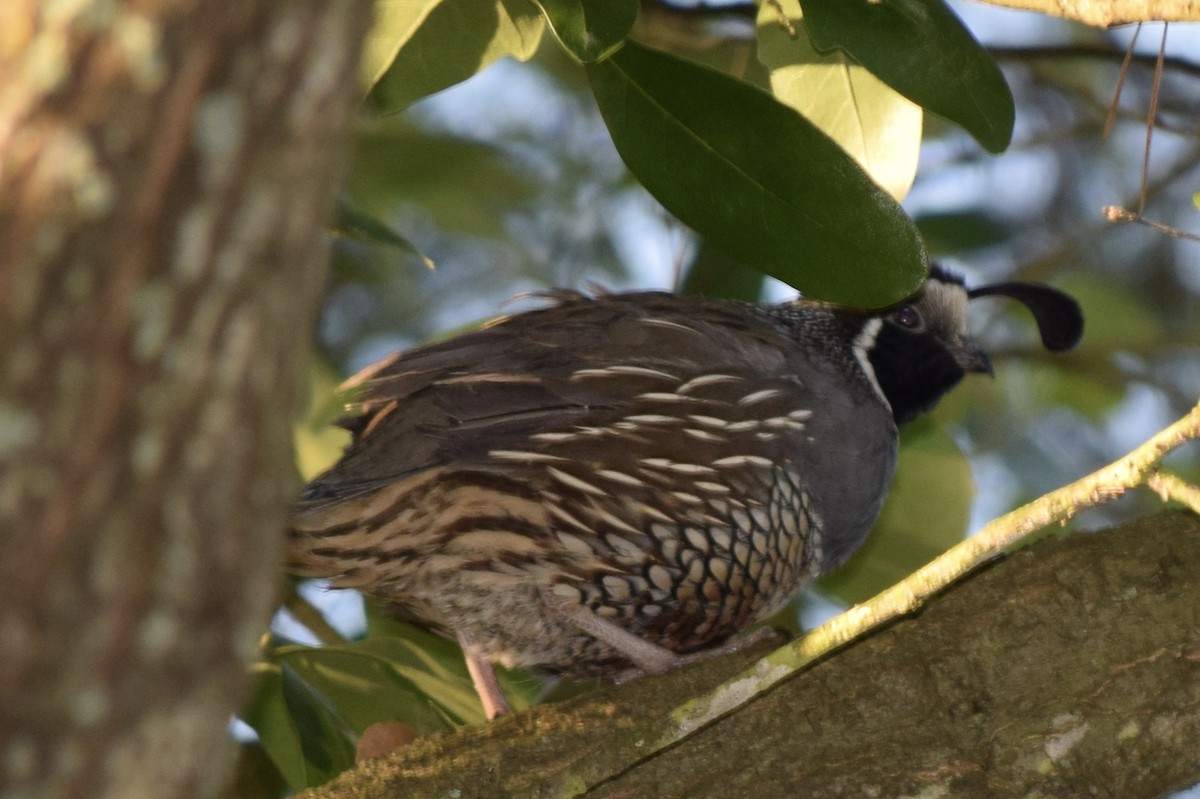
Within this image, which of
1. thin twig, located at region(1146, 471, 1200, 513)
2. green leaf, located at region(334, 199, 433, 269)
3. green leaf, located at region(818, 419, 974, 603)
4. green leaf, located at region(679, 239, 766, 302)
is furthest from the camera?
green leaf, located at region(679, 239, 766, 302)

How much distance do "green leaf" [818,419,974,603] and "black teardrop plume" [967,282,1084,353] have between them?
1.17ft

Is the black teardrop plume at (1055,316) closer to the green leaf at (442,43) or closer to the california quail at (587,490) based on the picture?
the california quail at (587,490)

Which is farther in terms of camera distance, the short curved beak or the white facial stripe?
the short curved beak

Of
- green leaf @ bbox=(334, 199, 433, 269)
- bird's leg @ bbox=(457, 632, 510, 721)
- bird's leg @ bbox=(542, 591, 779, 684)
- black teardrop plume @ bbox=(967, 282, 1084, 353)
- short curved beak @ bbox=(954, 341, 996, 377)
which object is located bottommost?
bird's leg @ bbox=(457, 632, 510, 721)

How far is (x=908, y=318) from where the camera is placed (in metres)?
3.58

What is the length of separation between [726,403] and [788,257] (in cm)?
44

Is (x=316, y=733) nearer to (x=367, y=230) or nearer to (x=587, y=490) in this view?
(x=587, y=490)

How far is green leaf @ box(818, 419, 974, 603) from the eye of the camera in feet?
11.2

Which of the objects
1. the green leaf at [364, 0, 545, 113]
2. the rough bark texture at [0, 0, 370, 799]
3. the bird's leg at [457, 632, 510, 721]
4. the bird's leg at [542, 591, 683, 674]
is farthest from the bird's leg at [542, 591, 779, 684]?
the rough bark texture at [0, 0, 370, 799]

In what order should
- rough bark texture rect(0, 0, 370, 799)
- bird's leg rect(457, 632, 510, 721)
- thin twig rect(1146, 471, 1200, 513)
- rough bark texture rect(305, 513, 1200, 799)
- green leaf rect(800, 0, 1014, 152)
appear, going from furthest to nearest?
1. bird's leg rect(457, 632, 510, 721)
2. green leaf rect(800, 0, 1014, 152)
3. rough bark texture rect(305, 513, 1200, 799)
4. thin twig rect(1146, 471, 1200, 513)
5. rough bark texture rect(0, 0, 370, 799)

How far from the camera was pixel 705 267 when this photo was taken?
3865 millimetres

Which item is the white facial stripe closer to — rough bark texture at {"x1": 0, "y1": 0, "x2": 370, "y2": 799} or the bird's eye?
the bird's eye

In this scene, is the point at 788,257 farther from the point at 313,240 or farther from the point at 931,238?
the point at 931,238

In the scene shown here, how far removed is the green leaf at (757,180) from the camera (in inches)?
97.5
